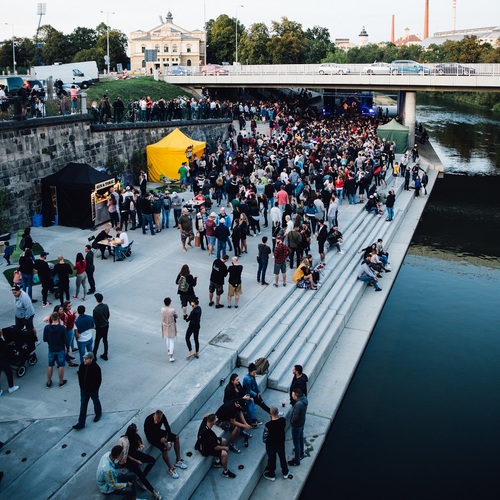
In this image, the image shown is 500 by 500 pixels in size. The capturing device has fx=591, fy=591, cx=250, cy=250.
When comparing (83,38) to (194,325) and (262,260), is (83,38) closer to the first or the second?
(262,260)

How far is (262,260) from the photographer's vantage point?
585 inches

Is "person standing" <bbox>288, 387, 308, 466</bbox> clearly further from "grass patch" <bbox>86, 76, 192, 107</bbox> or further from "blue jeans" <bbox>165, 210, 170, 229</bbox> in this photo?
"grass patch" <bbox>86, 76, 192, 107</bbox>

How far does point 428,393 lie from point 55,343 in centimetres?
733

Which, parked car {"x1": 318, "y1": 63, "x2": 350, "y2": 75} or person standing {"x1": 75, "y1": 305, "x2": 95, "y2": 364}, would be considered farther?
parked car {"x1": 318, "y1": 63, "x2": 350, "y2": 75}

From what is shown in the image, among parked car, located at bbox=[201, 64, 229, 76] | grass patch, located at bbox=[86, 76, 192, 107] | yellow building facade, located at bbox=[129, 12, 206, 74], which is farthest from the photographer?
yellow building facade, located at bbox=[129, 12, 206, 74]

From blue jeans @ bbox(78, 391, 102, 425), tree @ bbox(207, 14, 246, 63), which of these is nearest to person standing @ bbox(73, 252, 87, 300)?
blue jeans @ bbox(78, 391, 102, 425)

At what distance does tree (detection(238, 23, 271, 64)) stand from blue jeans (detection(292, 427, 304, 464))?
7148 centimetres

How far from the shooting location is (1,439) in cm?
899

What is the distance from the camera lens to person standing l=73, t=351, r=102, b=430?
888cm

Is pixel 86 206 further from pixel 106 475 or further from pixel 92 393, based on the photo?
pixel 106 475

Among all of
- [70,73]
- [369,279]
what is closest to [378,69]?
[70,73]

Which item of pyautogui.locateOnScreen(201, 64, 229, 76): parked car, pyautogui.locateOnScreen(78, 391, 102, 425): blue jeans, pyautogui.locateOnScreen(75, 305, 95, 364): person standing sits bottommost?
pyautogui.locateOnScreen(78, 391, 102, 425): blue jeans

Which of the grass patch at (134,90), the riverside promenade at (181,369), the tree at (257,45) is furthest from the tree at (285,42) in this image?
the riverside promenade at (181,369)

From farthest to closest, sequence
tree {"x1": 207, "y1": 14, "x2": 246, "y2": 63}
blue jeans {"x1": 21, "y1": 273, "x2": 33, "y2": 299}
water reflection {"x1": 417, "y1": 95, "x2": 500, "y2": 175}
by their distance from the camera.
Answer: tree {"x1": 207, "y1": 14, "x2": 246, "y2": 63}
water reflection {"x1": 417, "y1": 95, "x2": 500, "y2": 175}
blue jeans {"x1": 21, "y1": 273, "x2": 33, "y2": 299}
